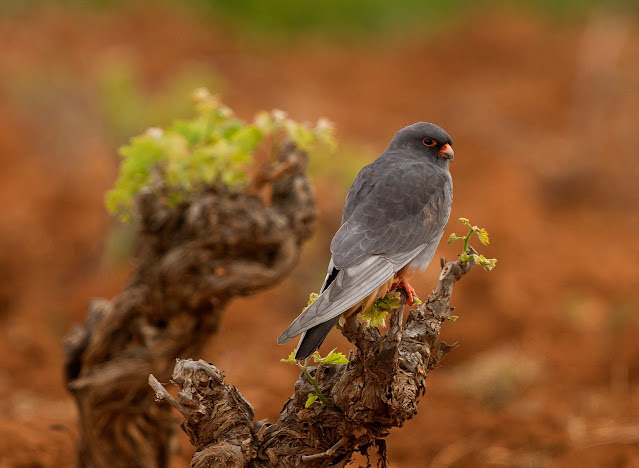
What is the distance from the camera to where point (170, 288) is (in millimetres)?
4695

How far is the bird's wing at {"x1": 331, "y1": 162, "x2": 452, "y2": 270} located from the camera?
3.81 metres

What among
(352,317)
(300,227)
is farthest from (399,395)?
(300,227)

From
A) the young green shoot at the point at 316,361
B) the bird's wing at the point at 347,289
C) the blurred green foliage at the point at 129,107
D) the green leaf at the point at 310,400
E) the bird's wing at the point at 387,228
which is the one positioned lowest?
the green leaf at the point at 310,400

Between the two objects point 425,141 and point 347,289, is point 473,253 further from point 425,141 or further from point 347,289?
point 425,141

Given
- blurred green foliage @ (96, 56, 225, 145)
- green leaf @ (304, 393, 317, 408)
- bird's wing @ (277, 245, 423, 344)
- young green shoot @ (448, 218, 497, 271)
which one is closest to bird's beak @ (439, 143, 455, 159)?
bird's wing @ (277, 245, 423, 344)

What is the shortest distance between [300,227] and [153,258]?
86 cm

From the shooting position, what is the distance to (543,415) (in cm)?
677

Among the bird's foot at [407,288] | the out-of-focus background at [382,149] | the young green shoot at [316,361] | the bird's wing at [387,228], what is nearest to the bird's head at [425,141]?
the bird's wing at [387,228]

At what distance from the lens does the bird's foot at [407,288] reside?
3810 mm

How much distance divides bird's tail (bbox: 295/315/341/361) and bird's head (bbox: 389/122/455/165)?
1.30 meters

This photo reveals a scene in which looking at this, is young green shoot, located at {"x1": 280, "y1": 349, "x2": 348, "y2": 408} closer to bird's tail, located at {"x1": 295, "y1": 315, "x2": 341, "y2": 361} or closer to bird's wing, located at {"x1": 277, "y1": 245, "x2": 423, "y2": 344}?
bird's tail, located at {"x1": 295, "y1": 315, "x2": 341, "y2": 361}

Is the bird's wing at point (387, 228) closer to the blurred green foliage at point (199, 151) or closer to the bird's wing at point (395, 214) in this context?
the bird's wing at point (395, 214)

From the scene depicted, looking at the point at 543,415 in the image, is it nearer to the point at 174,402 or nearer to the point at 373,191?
the point at 373,191

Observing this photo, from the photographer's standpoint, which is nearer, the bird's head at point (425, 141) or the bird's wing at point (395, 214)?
the bird's wing at point (395, 214)
